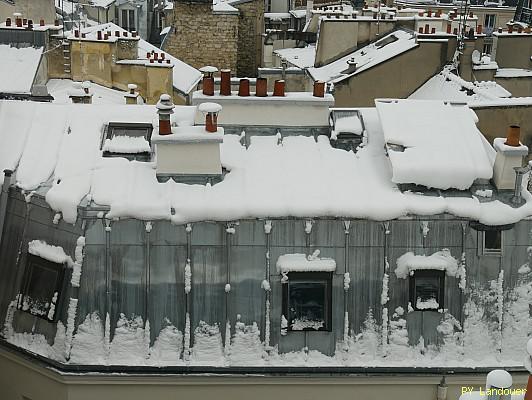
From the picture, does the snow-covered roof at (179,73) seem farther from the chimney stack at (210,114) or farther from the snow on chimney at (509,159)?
the snow on chimney at (509,159)

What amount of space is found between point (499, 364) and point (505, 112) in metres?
9.21

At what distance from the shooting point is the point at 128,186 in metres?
10.9

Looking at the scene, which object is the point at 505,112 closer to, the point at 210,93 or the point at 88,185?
the point at 210,93

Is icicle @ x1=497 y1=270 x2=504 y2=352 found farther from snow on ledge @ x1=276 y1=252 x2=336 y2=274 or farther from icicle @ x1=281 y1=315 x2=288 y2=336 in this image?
icicle @ x1=281 y1=315 x2=288 y2=336

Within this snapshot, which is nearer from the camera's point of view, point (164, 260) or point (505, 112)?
point (164, 260)

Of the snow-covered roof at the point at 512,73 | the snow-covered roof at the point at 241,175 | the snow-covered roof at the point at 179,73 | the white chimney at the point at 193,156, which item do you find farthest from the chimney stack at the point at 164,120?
the snow-covered roof at the point at 512,73

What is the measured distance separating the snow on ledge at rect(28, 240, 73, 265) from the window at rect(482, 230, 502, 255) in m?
5.11

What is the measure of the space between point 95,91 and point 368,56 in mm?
8447

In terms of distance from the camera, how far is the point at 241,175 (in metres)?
11.3

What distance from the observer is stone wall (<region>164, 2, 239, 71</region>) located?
1353 inches

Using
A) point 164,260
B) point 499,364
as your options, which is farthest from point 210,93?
point 499,364

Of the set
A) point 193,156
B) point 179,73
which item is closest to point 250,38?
point 179,73

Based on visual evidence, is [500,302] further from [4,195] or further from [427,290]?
[4,195]

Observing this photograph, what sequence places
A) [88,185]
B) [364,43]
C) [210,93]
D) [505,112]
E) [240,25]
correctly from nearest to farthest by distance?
[88,185] → [210,93] → [505,112] → [364,43] → [240,25]
